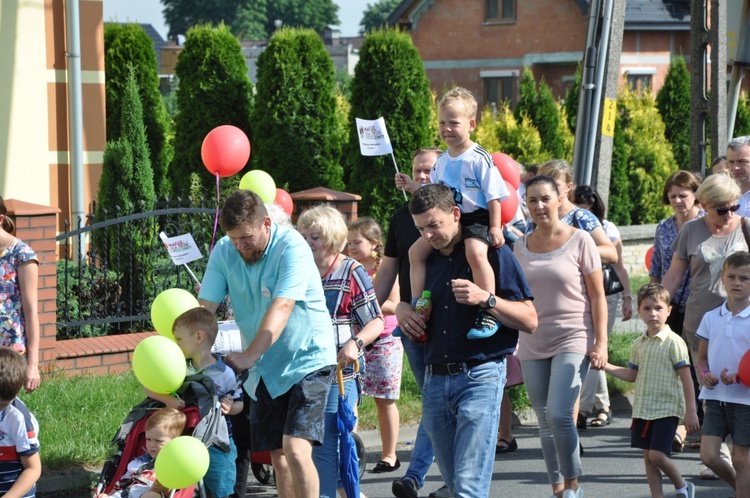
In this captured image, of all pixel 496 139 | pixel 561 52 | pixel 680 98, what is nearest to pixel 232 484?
pixel 496 139

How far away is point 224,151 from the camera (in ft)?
28.8

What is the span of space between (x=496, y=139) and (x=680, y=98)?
5832mm

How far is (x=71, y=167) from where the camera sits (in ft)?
41.5

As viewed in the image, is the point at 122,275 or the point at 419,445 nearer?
the point at 419,445

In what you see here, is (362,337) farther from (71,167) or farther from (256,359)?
(71,167)

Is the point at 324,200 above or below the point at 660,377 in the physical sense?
above

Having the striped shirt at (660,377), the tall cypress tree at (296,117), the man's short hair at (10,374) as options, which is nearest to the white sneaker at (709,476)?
the striped shirt at (660,377)

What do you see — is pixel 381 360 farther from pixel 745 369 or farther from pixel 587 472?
pixel 745 369

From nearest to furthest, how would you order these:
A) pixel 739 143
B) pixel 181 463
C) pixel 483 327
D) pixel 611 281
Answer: pixel 181 463
pixel 483 327
pixel 739 143
pixel 611 281

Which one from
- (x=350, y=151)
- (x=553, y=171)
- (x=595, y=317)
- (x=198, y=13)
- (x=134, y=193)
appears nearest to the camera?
(x=595, y=317)

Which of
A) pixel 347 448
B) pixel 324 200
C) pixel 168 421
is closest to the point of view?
pixel 168 421

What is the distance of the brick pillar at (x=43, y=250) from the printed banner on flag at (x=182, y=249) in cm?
154

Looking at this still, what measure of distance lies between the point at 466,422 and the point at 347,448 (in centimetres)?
116

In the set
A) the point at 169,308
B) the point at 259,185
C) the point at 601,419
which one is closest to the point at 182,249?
the point at 259,185
